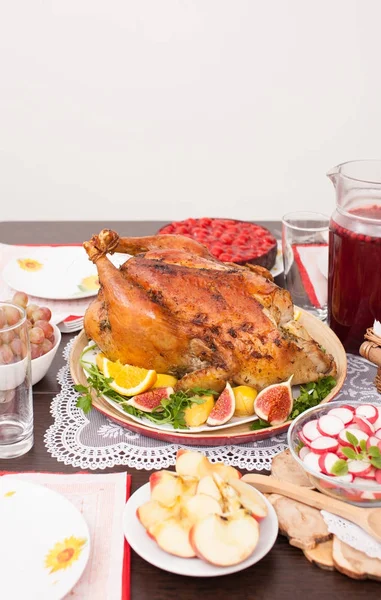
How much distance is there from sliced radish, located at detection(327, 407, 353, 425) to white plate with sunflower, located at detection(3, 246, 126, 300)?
1.31m

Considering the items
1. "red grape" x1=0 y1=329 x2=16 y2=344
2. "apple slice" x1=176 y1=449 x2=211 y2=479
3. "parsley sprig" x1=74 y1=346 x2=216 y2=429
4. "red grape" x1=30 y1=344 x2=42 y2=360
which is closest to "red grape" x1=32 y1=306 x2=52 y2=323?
"red grape" x1=30 y1=344 x2=42 y2=360

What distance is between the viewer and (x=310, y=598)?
4.61ft

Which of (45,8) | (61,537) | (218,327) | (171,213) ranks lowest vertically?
(171,213)

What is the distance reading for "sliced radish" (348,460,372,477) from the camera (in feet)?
5.07

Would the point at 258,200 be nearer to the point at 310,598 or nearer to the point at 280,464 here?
the point at 280,464

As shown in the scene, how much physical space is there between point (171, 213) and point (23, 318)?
174 inches

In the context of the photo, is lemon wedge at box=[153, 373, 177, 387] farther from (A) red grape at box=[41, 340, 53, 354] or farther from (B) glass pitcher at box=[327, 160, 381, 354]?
(B) glass pitcher at box=[327, 160, 381, 354]

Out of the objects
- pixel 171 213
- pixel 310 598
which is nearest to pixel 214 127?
pixel 171 213

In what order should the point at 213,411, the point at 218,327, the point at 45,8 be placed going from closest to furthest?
the point at 213,411
the point at 218,327
the point at 45,8

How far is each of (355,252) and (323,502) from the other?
92cm

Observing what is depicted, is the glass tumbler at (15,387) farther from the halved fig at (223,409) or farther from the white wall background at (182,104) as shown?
the white wall background at (182,104)

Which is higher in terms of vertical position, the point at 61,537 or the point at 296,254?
the point at 296,254

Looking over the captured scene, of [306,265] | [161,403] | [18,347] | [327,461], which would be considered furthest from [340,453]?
[306,265]

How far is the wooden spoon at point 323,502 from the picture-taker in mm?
1485
